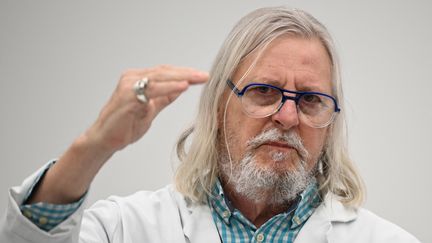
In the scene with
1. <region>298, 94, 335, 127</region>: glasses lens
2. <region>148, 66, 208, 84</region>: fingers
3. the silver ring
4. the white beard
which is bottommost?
the white beard

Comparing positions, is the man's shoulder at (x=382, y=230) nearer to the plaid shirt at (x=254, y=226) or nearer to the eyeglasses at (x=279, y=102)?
the plaid shirt at (x=254, y=226)

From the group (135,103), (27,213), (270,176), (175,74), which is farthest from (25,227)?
(270,176)

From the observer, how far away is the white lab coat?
1.58 metres

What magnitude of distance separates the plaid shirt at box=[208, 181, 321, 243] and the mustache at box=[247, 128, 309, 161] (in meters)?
0.22

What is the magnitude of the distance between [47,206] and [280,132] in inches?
29.5

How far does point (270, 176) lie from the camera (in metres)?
1.60

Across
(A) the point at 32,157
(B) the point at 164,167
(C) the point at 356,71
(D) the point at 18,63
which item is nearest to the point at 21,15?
(D) the point at 18,63

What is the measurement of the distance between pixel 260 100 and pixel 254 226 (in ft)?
1.37

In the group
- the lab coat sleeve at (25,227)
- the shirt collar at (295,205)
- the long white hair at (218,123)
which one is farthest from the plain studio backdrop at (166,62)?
the lab coat sleeve at (25,227)

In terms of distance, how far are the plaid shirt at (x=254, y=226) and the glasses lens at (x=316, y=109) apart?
9.6 inches

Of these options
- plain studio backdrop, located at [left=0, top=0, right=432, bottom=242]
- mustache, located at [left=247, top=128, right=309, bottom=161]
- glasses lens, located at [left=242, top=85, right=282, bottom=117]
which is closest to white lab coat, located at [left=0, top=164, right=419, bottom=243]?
mustache, located at [left=247, top=128, right=309, bottom=161]

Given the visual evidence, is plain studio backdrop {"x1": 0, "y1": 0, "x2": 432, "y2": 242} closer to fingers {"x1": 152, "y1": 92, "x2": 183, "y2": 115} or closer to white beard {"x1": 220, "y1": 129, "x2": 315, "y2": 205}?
white beard {"x1": 220, "y1": 129, "x2": 315, "y2": 205}

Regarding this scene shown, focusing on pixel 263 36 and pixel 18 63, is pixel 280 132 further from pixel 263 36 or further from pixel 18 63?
pixel 18 63

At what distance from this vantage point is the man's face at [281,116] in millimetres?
1577
